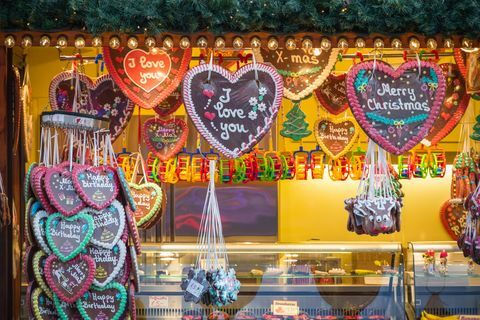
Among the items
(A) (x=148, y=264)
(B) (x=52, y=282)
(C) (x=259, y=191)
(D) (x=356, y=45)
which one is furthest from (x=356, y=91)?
(C) (x=259, y=191)

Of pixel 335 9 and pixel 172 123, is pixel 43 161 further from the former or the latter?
pixel 335 9

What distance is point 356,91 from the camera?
4.66 metres

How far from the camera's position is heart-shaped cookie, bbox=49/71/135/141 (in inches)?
215

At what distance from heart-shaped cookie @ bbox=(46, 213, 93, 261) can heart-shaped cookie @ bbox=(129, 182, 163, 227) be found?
59.0 inches

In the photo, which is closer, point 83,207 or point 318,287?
point 83,207

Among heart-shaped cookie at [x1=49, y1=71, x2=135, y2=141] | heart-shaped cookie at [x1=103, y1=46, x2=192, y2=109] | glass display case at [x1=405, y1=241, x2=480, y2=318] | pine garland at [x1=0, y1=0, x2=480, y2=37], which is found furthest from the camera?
glass display case at [x1=405, y1=241, x2=480, y2=318]

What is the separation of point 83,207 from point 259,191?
4.84m

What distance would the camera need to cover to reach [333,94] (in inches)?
232

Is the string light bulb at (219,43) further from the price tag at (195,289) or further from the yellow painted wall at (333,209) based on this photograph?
the yellow painted wall at (333,209)

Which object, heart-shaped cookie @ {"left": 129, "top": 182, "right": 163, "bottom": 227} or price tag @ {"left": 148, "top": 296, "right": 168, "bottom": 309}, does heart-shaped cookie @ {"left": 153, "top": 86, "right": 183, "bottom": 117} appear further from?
price tag @ {"left": 148, "top": 296, "right": 168, "bottom": 309}

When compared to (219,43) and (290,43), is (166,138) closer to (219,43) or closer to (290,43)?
(219,43)

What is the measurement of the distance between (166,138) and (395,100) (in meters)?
2.12

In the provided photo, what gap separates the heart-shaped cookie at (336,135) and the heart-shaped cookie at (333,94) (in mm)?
509

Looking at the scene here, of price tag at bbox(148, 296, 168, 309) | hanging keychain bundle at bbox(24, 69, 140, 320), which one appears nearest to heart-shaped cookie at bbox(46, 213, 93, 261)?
hanging keychain bundle at bbox(24, 69, 140, 320)
